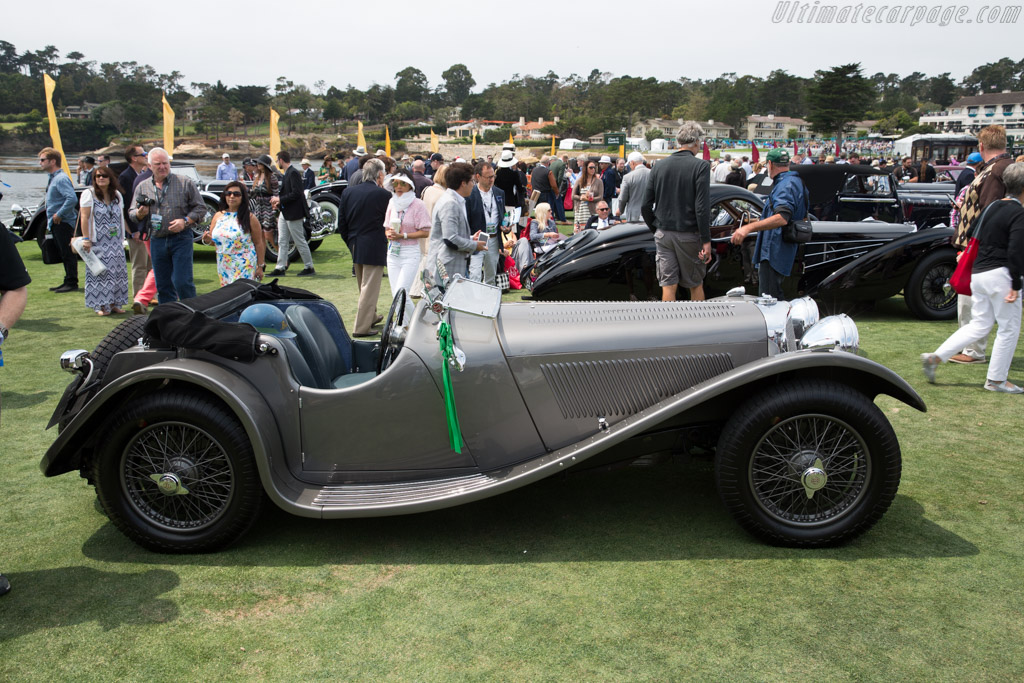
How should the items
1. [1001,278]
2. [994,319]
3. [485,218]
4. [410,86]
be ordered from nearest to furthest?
[1001,278] → [994,319] → [485,218] → [410,86]

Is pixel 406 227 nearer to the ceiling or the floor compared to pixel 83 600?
nearer to the ceiling

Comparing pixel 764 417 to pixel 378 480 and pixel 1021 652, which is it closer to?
pixel 1021 652

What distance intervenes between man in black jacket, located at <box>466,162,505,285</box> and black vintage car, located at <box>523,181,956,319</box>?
26.0 inches

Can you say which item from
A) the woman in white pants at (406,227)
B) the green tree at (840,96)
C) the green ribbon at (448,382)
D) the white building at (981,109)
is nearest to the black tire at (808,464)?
the green ribbon at (448,382)

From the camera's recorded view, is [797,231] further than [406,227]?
No

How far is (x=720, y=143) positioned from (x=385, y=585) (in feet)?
335

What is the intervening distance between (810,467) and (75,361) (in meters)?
3.58

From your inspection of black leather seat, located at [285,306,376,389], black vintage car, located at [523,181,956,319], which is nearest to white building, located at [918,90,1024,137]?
black vintage car, located at [523,181,956,319]

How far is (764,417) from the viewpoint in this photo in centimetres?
323

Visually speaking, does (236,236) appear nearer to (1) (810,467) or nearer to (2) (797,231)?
(2) (797,231)

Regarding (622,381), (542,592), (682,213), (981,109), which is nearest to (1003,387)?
(682,213)

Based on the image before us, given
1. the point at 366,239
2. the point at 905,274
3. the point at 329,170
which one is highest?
the point at 329,170

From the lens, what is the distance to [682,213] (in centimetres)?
633

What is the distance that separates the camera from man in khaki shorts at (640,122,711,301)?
20.4 feet
